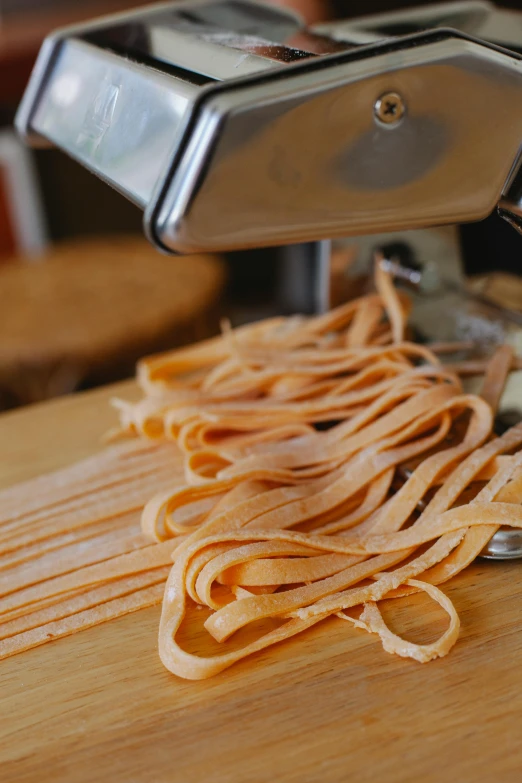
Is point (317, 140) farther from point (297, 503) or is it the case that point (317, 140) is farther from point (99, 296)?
point (99, 296)

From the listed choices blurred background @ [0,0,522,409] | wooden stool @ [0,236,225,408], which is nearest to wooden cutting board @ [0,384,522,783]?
blurred background @ [0,0,522,409]

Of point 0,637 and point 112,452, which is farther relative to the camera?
point 112,452

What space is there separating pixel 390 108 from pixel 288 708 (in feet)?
1.48

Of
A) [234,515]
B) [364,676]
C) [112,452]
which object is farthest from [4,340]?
[364,676]

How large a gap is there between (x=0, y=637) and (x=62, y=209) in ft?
8.88

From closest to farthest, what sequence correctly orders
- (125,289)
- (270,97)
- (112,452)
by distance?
(270,97), (112,452), (125,289)

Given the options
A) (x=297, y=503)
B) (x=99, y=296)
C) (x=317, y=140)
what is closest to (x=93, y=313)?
(x=99, y=296)

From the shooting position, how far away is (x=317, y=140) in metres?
0.63

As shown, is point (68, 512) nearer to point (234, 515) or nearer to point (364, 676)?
point (234, 515)

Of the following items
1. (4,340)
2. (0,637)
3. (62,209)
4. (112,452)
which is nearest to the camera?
(0,637)

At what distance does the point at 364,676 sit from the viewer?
0.69m

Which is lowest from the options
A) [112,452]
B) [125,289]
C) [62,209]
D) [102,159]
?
[62,209]

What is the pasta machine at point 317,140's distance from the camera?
61 centimetres

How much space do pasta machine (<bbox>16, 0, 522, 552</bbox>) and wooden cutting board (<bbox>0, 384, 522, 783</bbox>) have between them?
1.08ft
